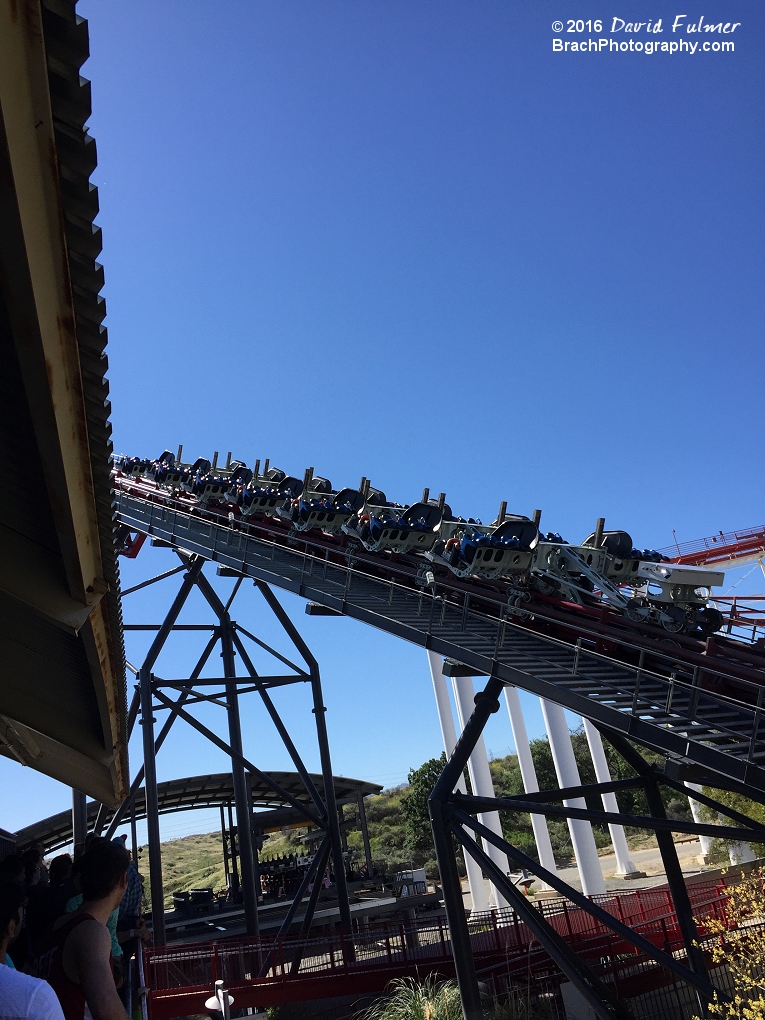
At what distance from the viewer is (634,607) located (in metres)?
10.4

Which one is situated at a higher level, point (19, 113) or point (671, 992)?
point (19, 113)

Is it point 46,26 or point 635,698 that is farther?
point 635,698

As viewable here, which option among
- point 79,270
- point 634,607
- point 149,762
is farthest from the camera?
point 149,762

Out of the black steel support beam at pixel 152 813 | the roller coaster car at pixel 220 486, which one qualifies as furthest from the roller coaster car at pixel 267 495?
the black steel support beam at pixel 152 813

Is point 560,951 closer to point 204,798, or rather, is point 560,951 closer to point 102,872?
point 102,872

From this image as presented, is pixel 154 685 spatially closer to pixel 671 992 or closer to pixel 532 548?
pixel 532 548

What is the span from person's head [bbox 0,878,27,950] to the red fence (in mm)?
8739

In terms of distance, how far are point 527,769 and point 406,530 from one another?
15262mm

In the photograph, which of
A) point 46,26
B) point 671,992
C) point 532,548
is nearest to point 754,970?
point 671,992

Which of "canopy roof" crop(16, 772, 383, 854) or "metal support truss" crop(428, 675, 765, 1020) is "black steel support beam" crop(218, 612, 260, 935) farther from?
"canopy roof" crop(16, 772, 383, 854)

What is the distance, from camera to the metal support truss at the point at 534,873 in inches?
284

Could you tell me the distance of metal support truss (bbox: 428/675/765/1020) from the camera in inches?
284

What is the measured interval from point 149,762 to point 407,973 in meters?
5.31

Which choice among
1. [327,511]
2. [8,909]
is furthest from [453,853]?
[327,511]
